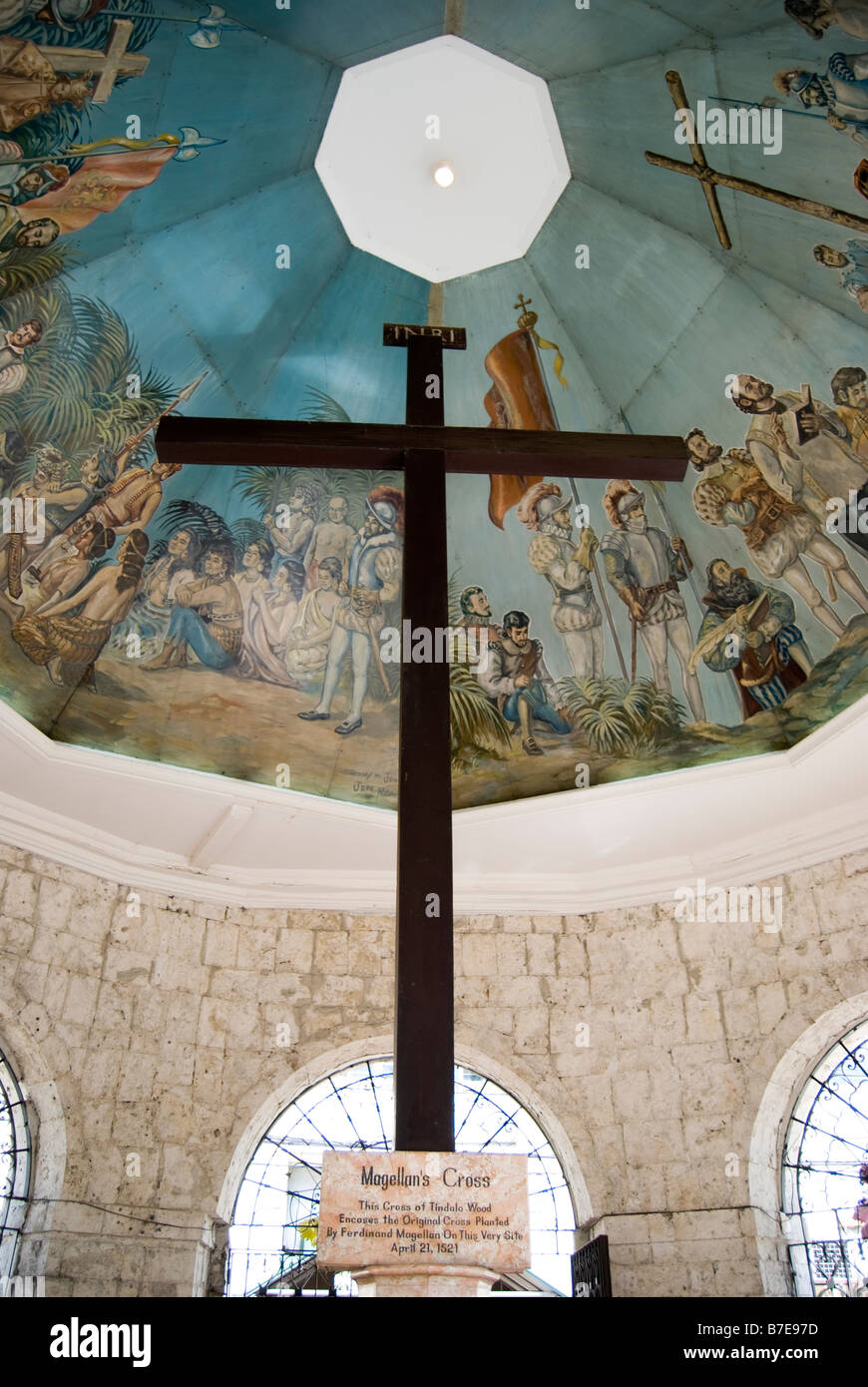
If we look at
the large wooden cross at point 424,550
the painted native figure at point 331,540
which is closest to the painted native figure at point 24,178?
the painted native figure at point 331,540

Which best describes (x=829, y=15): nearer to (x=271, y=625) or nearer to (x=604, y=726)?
(x=604, y=726)

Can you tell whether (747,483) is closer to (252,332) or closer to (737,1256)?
(252,332)

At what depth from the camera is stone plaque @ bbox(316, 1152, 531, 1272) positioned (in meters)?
3.74

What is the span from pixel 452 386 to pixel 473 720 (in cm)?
315

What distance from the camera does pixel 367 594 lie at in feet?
35.5

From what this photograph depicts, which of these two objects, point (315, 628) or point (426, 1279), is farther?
point (315, 628)

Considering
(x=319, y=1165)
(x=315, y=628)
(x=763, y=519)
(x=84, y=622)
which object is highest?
(x=763, y=519)

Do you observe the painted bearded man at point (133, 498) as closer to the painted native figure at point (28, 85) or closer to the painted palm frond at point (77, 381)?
the painted palm frond at point (77, 381)

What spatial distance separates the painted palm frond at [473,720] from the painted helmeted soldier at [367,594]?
84cm

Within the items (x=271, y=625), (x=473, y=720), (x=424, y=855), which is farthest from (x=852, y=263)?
(x=424, y=855)

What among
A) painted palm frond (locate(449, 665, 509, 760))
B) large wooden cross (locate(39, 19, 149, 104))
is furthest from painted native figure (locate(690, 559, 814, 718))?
large wooden cross (locate(39, 19, 149, 104))

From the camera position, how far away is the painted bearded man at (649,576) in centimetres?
1044

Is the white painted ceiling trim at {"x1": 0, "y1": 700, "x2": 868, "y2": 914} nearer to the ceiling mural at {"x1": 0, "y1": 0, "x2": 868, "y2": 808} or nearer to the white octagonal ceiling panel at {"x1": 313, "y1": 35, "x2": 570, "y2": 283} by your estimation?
the ceiling mural at {"x1": 0, "y1": 0, "x2": 868, "y2": 808}

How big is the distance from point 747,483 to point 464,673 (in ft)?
9.84
